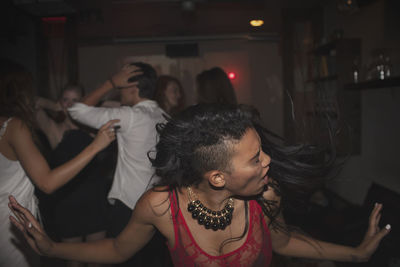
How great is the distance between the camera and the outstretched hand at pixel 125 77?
1.94 meters

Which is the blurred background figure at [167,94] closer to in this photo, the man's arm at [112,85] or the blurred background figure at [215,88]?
the blurred background figure at [215,88]

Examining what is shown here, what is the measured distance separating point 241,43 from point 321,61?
57.3 inches

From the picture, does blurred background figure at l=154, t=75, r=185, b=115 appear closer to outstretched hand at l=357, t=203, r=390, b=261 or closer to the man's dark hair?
the man's dark hair

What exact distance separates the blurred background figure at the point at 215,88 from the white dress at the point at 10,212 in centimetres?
147

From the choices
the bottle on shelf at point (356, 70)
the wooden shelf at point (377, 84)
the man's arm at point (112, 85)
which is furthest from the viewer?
the bottle on shelf at point (356, 70)

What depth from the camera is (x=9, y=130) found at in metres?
1.25

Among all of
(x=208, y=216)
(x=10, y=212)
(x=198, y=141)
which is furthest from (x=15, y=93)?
(x=208, y=216)

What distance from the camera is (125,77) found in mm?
1945

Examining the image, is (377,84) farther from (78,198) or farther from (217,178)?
(78,198)

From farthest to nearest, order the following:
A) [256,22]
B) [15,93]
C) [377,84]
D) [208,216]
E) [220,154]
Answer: [256,22], [377,84], [15,93], [208,216], [220,154]

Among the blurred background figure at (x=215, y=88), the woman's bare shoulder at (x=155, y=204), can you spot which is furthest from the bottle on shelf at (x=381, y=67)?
the woman's bare shoulder at (x=155, y=204)

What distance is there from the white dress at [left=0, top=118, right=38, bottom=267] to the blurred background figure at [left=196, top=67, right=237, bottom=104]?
147cm

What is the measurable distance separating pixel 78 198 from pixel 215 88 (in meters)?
1.37

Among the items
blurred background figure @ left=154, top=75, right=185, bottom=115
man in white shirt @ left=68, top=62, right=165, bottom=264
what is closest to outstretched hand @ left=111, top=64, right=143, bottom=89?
man in white shirt @ left=68, top=62, right=165, bottom=264
